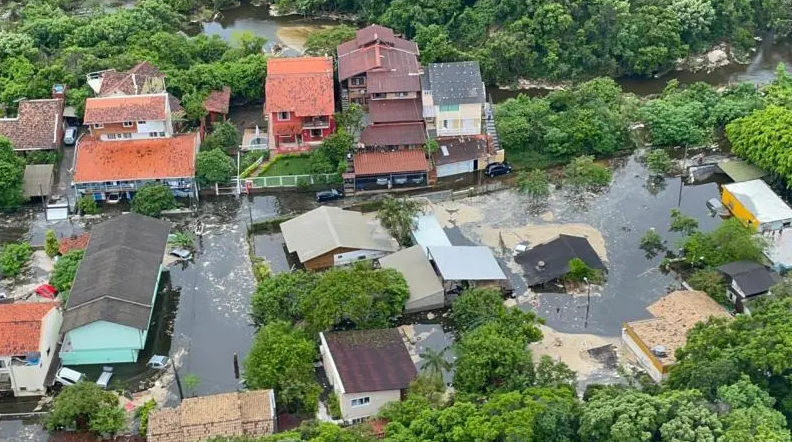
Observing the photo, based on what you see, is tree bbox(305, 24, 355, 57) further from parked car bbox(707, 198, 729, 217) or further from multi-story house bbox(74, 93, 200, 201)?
parked car bbox(707, 198, 729, 217)

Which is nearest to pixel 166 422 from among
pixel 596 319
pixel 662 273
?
pixel 596 319

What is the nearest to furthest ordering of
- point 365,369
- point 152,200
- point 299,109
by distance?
point 365,369 < point 152,200 < point 299,109

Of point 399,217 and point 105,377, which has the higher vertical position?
point 399,217

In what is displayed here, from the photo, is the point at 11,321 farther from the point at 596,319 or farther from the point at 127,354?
the point at 596,319

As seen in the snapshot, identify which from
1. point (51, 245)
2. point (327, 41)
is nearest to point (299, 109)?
point (327, 41)

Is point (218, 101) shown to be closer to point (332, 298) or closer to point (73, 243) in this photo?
point (73, 243)

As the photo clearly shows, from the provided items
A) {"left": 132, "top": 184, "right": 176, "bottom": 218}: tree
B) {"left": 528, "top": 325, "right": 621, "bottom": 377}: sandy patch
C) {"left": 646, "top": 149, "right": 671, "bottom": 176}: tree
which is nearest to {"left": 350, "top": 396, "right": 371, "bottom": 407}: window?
{"left": 528, "top": 325, "right": 621, "bottom": 377}: sandy patch
